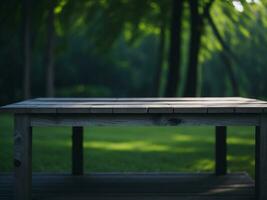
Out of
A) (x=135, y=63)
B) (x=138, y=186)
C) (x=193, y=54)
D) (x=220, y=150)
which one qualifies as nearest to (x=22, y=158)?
(x=138, y=186)

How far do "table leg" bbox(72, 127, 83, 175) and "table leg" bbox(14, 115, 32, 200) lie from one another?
1.77 meters

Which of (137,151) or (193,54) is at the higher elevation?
(193,54)

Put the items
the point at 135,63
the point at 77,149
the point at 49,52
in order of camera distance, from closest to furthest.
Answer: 1. the point at 77,149
2. the point at 49,52
3. the point at 135,63

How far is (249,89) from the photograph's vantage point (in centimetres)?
2977

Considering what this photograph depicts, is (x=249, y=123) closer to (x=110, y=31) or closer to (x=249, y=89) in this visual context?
(x=110, y=31)

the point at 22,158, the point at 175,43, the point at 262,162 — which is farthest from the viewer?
the point at 175,43

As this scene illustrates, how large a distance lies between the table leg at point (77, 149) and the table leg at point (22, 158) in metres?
1.77

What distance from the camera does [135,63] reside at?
42125 mm

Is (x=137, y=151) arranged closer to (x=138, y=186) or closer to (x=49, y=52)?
(x=138, y=186)

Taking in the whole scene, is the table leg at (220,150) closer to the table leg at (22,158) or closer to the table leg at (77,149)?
the table leg at (77,149)

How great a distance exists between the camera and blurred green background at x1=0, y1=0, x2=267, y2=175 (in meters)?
10.1

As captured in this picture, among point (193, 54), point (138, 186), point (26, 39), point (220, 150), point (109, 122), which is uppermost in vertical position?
point (26, 39)

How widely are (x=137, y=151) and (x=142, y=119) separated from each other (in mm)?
6057

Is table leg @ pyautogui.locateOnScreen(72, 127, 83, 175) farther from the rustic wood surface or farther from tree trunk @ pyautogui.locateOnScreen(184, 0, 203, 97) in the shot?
tree trunk @ pyautogui.locateOnScreen(184, 0, 203, 97)
